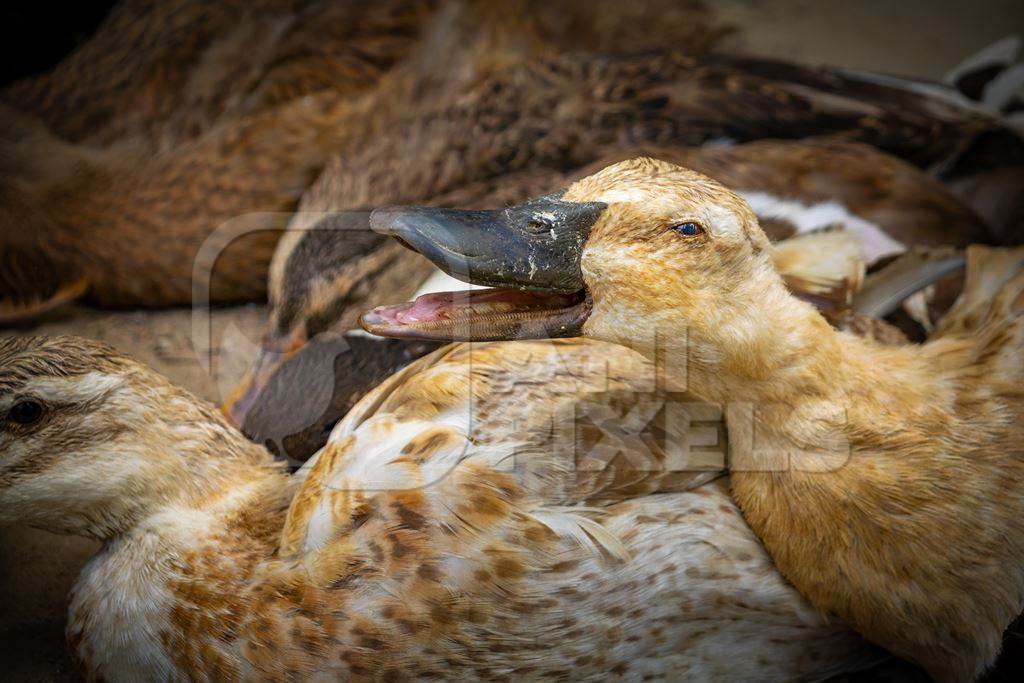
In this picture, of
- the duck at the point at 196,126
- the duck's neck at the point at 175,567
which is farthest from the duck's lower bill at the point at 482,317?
the duck at the point at 196,126

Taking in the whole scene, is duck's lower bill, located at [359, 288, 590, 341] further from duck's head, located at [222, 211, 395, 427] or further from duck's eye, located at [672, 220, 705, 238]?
duck's head, located at [222, 211, 395, 427]

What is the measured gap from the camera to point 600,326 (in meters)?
1.06

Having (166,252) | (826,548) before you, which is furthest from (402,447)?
(166,252)

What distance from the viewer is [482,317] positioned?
1.07 m

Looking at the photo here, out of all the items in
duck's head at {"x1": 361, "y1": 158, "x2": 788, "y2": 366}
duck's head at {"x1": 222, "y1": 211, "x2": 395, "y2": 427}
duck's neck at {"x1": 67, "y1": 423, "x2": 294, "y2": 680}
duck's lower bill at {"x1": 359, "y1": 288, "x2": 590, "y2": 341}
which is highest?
duck's head at {"x1": 361, "y1": 158, "x2": 788, "y2": 366}

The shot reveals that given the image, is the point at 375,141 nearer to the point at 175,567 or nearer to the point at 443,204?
the point at 443,204

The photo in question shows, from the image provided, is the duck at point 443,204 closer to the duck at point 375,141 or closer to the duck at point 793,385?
the duck at point 375,141

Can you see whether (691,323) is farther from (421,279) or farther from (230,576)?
(421,279)

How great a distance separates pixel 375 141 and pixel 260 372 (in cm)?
69

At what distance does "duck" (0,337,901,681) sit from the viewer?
3.74 feet

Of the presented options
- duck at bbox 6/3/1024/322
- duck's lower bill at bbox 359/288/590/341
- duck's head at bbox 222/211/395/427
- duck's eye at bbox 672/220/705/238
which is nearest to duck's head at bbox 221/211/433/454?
duck's head at bbox 222/211/395/427

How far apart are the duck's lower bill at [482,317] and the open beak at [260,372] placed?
59 cm

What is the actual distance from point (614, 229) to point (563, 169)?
0.91 m

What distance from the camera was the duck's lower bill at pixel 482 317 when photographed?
3.43 ft
